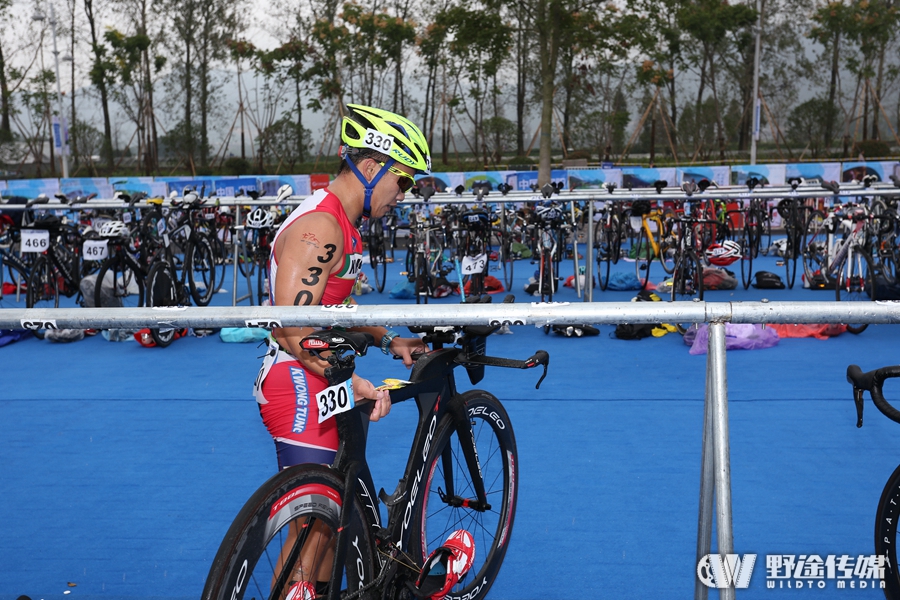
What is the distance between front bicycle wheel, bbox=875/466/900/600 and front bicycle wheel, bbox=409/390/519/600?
4.31ft

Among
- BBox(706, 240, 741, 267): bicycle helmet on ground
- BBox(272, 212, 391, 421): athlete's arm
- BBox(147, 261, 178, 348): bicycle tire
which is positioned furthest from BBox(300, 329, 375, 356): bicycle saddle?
BBox(706, 240, 741, 267): bicycle helmet on ground

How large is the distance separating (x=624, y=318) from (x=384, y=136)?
1.08 m

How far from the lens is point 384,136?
269 centimetres

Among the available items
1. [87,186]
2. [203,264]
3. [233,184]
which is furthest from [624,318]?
[87,186]

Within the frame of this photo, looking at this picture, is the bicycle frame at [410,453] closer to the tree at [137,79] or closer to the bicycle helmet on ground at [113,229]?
the bicycle helmet on ground at [113,229]

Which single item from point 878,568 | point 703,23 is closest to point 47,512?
point 878,568

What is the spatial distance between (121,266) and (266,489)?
8.00 meters

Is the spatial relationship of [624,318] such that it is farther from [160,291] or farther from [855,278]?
[855,278]

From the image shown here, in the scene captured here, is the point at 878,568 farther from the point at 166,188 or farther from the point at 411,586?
the point at 166,188

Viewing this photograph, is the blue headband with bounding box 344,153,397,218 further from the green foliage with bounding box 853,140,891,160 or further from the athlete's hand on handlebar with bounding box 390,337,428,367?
the green foliage with bounding box 853,140,891,160

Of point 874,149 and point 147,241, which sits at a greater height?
point 874,149

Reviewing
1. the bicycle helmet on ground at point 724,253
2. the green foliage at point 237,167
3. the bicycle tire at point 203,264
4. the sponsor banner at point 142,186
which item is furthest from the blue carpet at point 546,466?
the green foliage at point 237,167

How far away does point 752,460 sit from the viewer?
489 centimetres

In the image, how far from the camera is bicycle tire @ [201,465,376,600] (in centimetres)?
186
